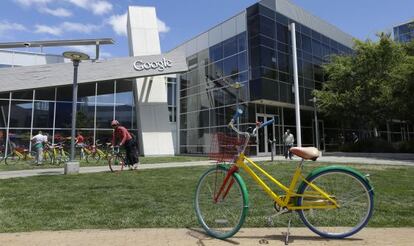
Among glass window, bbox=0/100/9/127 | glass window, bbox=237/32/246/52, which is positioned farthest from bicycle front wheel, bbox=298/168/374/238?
glass window, bbox=0/100/9/127

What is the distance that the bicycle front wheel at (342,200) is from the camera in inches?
180

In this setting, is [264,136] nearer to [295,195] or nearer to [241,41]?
[241,41]

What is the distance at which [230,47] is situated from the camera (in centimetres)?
3005

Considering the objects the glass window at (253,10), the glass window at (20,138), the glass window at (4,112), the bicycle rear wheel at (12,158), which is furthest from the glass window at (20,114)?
the glass window at (253,10)

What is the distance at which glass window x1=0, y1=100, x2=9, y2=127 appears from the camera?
25.4 metres

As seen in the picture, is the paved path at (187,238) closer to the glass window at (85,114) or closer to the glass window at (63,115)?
the glass window at (63,115)

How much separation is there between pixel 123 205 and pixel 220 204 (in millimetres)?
2619

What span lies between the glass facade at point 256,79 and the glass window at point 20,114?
1185 centimetres

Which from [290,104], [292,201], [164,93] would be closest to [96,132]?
[164,93]

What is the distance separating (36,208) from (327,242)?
4.84 meters

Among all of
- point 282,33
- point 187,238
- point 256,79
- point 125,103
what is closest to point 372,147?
point 256,79

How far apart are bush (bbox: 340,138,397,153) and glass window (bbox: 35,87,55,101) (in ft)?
71.2

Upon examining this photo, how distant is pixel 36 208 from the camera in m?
6.78

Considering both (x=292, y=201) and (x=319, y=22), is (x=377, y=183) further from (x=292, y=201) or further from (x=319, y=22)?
(x=319, y=22)
